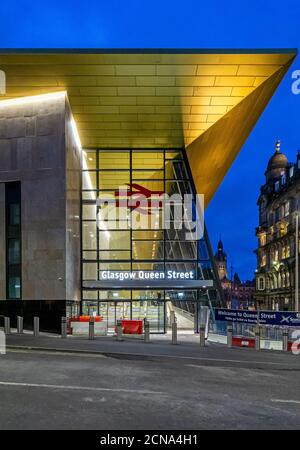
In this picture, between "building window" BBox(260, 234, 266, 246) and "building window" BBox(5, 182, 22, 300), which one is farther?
"building window" BBox(260, 234, 266, 246)

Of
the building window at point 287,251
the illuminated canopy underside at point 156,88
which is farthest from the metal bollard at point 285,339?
the building window at point 287,251

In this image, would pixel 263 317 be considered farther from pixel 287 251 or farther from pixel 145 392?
pixel 287 251

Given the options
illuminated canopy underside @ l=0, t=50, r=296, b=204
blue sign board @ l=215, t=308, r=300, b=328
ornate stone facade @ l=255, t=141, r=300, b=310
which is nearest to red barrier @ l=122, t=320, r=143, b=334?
blue sign board @ l=215, t=308, r=300, b=328

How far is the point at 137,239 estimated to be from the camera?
28891 mm

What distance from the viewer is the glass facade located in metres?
27.8

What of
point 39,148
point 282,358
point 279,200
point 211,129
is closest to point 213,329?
point 282,358

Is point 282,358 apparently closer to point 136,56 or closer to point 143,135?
point 136,56

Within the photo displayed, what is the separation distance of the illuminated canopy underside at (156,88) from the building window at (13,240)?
528 centimetres

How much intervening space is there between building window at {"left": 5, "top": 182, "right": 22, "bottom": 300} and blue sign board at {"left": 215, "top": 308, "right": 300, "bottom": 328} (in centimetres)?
1106

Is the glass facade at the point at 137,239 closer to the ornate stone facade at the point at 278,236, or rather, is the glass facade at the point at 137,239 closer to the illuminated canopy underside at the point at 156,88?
the illuminated canopy underside at the point at 156,88

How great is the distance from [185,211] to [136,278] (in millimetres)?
5330

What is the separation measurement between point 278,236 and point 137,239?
65.9m

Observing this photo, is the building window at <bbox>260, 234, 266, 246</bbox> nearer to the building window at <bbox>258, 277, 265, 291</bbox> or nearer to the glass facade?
the building window at <bbox>258, 277, 265, 291</bbox>

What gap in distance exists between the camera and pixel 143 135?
2762 cm
